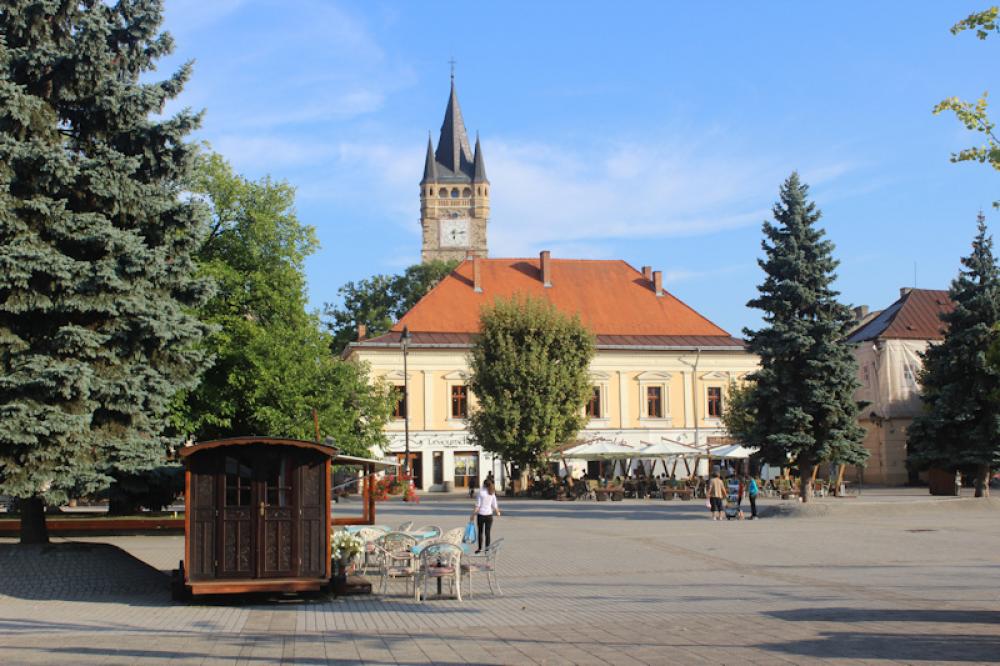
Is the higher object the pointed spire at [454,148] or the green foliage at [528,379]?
the pointed spire at [454,148]

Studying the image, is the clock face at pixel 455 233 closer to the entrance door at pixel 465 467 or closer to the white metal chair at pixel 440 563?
the entrance door at pixel 465 467

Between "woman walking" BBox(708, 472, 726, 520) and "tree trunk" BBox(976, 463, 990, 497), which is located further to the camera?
"tree trunk" BBox(976, 463, 990, 497)

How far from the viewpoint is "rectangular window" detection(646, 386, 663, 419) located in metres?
64.2

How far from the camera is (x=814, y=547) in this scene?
69.3 feet

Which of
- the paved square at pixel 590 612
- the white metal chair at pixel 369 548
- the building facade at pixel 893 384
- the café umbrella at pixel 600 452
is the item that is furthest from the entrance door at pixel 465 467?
the white metal chair at pixel 369 548

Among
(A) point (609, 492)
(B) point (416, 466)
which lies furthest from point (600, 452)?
(B) point (416, 466)

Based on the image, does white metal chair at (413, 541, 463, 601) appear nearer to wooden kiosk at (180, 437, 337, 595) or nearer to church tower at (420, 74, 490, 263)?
wooden kiosk at (180, 437, 337, 595)

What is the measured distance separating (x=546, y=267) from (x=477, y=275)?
4.89 m

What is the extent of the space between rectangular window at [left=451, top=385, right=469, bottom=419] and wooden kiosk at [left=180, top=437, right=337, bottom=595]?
46609 mm

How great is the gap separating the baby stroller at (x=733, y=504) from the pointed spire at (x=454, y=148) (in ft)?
340

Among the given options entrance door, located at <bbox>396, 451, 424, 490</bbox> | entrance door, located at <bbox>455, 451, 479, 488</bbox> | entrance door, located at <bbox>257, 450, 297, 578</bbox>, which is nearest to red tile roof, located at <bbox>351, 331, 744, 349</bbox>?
entrance door, located at <bbox>396, 451, 424, 490</bbox>

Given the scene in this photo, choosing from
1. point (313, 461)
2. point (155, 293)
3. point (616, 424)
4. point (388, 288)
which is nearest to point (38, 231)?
point (155, 293)

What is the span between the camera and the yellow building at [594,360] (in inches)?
2404

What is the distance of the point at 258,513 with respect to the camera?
1474 cm
